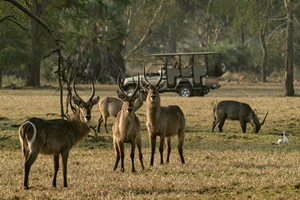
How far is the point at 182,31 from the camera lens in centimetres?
7950

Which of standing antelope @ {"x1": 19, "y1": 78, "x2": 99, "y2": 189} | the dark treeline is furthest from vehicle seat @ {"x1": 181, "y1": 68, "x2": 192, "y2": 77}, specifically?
standing antelope @ {"x1": 19, "y1": 78, "x2": 99, "y2": 189}

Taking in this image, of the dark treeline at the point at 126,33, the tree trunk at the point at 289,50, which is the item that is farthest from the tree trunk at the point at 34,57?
the tree trunk at the point at 289,50

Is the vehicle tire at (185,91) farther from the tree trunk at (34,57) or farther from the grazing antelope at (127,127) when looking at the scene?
the grazing antelope at (127,127)

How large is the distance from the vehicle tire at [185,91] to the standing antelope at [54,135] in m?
25.3

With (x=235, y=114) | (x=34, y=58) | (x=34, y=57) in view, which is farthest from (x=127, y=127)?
(x=34, y=58)

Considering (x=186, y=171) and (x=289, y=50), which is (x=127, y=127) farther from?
(x=289, y=50)

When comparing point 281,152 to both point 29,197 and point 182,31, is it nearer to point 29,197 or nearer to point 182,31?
point 29,197

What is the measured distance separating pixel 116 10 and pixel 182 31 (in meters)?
24.3

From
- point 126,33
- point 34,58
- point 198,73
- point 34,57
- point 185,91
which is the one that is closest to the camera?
point 198,73

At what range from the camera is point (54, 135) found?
9812mm

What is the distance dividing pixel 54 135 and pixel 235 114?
1013 centimetres

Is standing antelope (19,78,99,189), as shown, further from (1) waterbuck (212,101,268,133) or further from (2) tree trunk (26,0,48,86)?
(2) tree trunk (26,0,48,86)

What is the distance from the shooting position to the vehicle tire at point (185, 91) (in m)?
36.1

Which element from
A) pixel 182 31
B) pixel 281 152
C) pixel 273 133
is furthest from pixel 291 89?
pixel 182 31
